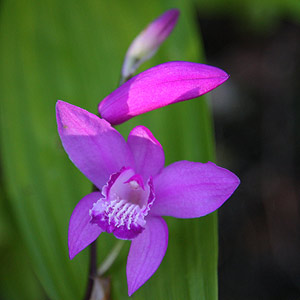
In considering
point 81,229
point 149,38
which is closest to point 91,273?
Answer: point 81,229

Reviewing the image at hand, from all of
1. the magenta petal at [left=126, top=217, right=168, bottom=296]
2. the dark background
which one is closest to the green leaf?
the magenta petal at [left=126, top=217, right=168, bottom=296]

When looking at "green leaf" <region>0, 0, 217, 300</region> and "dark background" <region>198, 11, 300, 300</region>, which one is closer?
"green leaf" <region>0, 0, 217, 300</region>

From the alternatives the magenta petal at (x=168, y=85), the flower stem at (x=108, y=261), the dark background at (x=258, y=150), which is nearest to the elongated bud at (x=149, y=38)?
the magenta petal at (x=168, y=85)

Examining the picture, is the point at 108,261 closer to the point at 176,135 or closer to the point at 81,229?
→ the point at 81,229

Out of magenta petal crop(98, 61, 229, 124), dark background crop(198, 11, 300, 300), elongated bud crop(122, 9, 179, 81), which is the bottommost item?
dark background crop(198, 11, 300, 300)

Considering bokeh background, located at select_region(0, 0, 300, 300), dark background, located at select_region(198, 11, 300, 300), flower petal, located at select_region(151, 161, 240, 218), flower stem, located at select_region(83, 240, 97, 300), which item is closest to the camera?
flower petal, located at select_region(151, 161, 240, 218)

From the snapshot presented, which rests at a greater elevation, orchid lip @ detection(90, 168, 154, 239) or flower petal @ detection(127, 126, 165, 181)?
flower petal @ detection(127, 126, 165, 181)

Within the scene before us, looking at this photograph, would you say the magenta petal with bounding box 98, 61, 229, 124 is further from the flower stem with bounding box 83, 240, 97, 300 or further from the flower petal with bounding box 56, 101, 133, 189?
the flower stem with bounding box 83, 240, 97, 300
